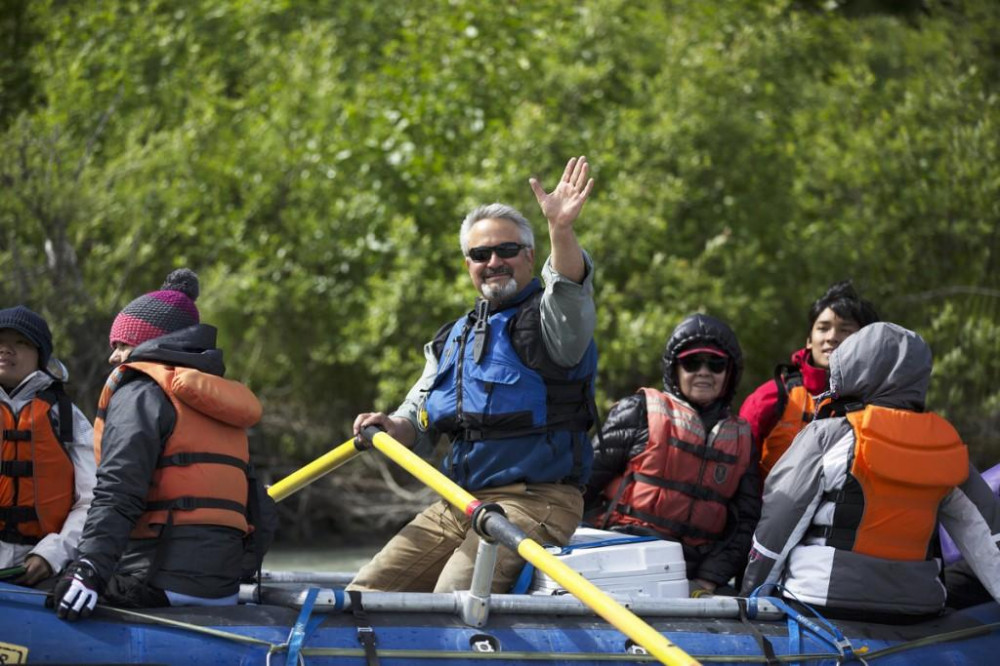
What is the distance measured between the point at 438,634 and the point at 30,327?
5.00 feet

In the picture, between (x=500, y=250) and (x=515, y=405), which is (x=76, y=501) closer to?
(x=515, y=405)

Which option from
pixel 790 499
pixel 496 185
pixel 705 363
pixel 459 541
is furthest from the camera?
pixel 496 185

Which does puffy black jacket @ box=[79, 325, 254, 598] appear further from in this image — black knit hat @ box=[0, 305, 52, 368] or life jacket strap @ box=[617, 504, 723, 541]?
life jacket strap @ box=[617, 504, 723, 541]

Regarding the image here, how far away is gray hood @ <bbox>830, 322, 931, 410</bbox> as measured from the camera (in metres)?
3.80

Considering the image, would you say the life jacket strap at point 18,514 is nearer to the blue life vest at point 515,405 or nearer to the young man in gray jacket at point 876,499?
the blue life vest at point 515,405

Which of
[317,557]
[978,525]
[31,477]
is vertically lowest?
[317,557]

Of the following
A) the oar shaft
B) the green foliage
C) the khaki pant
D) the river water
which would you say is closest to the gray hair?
the oar shaft

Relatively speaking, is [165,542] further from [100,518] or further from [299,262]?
[299,262]

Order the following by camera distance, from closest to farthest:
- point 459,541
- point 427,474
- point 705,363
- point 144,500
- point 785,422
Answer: point 144,500
point 427,474
point 459,541
point 705,363
point 785,422

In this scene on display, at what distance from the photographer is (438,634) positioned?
345 cm

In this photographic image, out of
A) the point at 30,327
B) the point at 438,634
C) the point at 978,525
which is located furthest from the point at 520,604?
the point at 30,327

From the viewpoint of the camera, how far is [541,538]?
378 centimetres

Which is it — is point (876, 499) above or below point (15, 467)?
below

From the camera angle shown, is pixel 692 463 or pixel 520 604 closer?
pixel 520 604
